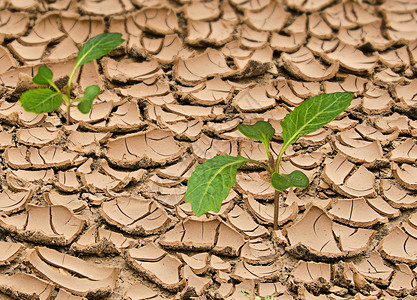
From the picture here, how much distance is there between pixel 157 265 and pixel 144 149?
36 cm

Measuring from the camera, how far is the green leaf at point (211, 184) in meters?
1.25

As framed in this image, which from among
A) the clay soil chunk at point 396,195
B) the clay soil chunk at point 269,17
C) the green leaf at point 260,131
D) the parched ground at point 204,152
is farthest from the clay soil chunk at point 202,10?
the clay soil chunk at point 396,195

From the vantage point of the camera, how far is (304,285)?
125 cm

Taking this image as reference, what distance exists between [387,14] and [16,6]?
4.14ft

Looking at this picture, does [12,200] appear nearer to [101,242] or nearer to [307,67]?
[101,242]

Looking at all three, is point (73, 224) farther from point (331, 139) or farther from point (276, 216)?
point (331, 139)

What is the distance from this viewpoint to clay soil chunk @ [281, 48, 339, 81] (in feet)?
5.86

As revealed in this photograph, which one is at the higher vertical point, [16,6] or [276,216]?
[16,6]

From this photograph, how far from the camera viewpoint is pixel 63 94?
1.58 m

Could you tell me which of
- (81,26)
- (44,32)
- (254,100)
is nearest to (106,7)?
(81,26)

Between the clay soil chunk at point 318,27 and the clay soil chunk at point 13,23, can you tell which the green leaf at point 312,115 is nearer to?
the clay soil chunk at point 318,27

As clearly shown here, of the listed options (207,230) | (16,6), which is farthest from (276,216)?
(16,6)

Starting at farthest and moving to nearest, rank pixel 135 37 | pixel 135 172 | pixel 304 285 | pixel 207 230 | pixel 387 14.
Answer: pixel 387 14, pixel 135 37, pixel 135 172, pixel 207 230, pixel 304 285

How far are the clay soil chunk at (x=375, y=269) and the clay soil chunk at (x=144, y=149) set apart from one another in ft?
1.74
